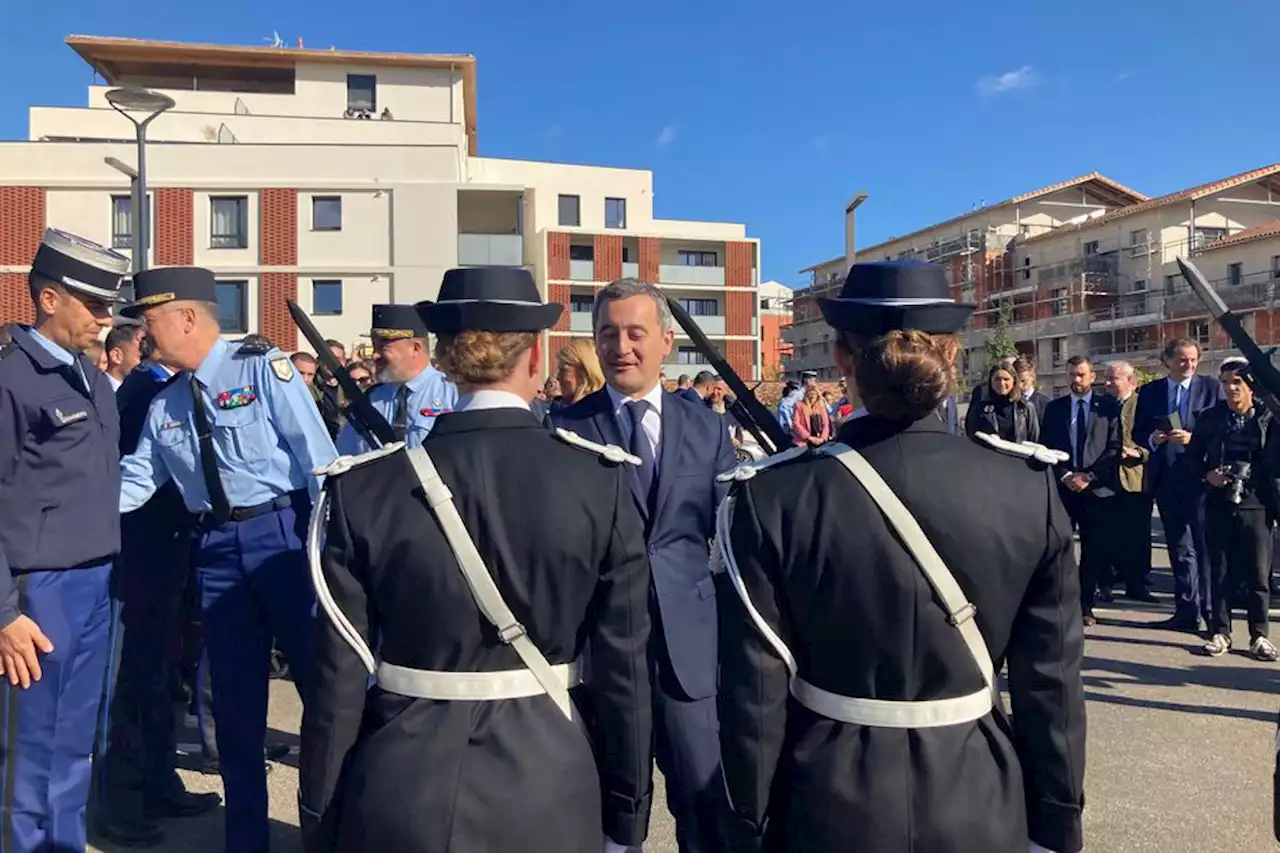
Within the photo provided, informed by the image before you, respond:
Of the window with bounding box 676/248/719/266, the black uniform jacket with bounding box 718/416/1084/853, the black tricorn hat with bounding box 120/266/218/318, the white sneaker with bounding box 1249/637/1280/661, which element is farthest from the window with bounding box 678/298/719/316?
the black uniform jacket with bounding box 718/416/1084/853

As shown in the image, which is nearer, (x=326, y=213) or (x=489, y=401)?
(x=489, y=401)

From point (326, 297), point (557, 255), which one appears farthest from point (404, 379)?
point (557, 255)

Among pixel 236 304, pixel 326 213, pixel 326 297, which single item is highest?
pixel 326 213

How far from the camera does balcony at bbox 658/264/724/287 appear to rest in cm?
4500

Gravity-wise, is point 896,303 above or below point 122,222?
below

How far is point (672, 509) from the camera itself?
9.89ft

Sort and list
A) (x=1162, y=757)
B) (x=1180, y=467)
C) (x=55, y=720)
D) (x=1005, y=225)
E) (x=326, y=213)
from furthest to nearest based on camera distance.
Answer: (x=1005, y=225) → (x=326, y=213) → (x=1180, y=467) → (x=1162, y=757) → (x=55, y=720)

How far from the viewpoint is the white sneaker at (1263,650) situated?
20.8 feet

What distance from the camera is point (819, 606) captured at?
1878mm

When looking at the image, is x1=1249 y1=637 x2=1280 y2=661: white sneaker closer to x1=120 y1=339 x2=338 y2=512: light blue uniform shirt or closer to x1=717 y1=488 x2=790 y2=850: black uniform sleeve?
x1=717 y1=488 x2=790 y2=850: black uniform sleeve

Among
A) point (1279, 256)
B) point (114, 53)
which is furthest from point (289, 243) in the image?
point (1279, 256)

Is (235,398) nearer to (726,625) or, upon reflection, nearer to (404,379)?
(404,379)

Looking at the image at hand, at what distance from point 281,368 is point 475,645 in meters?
2.20

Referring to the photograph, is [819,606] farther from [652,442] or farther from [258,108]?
[258,108]
